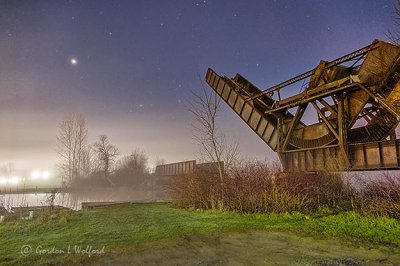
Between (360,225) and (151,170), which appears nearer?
(360,225)

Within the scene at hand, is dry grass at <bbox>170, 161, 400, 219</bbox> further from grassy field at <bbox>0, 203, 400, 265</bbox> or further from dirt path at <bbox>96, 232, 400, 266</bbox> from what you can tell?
dirt path at <bbox>96, 232, 400, 266</bbox>

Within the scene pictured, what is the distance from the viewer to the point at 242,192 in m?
10.8

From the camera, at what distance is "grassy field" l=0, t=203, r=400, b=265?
5512 millimetres

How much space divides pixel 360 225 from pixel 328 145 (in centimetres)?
518

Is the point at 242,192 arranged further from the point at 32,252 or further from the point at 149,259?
the point at 32,252

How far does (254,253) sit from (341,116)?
27.0ft

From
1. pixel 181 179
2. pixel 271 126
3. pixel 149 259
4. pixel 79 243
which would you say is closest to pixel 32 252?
pixel 79 243

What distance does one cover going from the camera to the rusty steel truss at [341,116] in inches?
405

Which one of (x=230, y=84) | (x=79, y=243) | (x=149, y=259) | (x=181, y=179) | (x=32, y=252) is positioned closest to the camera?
(x=149, y=259)

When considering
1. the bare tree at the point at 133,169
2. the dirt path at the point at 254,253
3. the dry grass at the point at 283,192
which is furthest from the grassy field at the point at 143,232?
the bare tree at the point at 133,169

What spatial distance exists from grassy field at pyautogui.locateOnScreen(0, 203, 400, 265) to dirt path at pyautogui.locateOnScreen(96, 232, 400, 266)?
1.05ft

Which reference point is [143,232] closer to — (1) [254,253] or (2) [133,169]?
(1) [254,253]

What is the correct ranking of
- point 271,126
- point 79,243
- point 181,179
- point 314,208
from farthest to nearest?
point 271,126
point 181,179
point 314,208
point 79,243

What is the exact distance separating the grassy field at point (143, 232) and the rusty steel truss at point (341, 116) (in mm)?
3310
